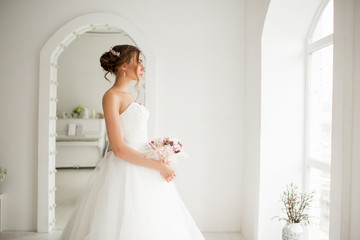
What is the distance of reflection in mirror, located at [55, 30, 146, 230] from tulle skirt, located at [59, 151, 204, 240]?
2.79m

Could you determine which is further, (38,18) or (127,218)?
(38,18)

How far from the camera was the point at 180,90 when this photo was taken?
3.41m

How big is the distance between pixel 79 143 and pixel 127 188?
3.19m

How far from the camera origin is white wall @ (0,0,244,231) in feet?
10.9

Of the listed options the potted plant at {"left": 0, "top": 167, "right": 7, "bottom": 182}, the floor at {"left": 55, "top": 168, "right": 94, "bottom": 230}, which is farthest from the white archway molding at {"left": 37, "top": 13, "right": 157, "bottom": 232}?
the floor at {"left": 55, "top": 168, "right": 94, "bottom": 230}

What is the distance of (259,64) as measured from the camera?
2.86 meters

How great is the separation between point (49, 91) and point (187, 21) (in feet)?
5.93

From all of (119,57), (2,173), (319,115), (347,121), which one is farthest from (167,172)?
(2,173)

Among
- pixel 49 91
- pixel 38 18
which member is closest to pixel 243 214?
pixel 49 91

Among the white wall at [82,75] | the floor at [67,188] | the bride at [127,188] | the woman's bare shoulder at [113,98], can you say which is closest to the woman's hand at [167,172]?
the bride at [127,188]

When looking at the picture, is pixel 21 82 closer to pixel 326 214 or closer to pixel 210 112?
pixel 210 112

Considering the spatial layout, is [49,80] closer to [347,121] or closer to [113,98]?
[113,98]

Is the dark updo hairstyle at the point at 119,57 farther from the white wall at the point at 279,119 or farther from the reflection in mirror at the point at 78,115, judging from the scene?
the reflection in mirror at the point at 78,115

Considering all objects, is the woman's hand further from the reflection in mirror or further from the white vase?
the reflection in mirror
